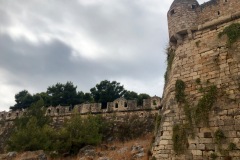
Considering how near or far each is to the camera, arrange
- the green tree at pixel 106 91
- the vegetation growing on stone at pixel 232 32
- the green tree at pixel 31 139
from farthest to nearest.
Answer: the green tree at pixel 106 91
the green tree at pixel 31 139
the vegetation growing on stone at pixel 232 32

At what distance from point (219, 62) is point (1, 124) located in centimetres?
2831

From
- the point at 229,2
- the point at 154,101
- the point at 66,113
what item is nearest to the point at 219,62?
the point at 229,2

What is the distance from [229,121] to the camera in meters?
7.00

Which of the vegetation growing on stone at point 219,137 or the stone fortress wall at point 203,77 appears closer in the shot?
the vegetation growing on stone at point 219,137

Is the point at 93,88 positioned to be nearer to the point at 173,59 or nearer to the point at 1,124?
the point at 1,124

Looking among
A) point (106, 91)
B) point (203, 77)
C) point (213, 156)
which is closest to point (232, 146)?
point (213, 156)

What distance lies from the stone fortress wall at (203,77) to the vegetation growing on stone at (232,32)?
0.52 ft

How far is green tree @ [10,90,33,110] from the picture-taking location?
119 feet

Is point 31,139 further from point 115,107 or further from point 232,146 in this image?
point 232,146

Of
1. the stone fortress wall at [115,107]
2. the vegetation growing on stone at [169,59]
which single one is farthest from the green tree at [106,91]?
the vegetation growing on stone at [169,59]

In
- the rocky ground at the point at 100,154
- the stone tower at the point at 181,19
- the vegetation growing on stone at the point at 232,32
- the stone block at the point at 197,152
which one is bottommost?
the rocky ground at the point at 100,154

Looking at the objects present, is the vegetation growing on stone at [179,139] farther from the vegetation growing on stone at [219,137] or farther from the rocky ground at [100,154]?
Result: the rocky ground at [100,154]

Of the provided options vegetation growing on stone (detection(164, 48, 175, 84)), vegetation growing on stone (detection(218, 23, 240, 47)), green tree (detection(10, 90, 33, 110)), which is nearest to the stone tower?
vegetation growing on stone (detection(164, 48, 175, 84))

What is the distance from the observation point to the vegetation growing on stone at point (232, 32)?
7.93m
